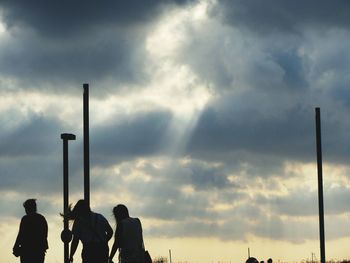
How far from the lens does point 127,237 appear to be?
18656 mm

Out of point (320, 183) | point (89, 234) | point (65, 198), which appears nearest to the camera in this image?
point (89, 234)

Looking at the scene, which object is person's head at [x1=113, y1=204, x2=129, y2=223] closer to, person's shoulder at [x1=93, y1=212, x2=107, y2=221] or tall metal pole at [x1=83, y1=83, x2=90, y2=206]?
person's shoulder at [x1=93, y1=212, x2=107, y2=221]

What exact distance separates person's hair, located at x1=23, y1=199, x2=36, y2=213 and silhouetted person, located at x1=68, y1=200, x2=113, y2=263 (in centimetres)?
93

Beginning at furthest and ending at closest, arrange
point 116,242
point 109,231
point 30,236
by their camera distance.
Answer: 1. point 30,236
2. point 109,231
3. point 116,242

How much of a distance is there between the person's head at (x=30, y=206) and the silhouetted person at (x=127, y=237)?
1.77 m

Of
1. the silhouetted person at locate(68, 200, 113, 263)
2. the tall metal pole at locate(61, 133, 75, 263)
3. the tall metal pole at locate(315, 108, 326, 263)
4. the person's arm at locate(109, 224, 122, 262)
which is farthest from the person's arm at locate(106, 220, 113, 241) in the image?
the tall metal pole at locate(315, 108, 326, 263)

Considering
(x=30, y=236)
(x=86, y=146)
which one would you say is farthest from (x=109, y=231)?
(x=86, y=146)

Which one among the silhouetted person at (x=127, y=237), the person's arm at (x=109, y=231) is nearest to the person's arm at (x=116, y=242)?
the silhouetted person at (x=127, y=237)

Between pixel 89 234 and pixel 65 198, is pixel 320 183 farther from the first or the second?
pixel 89 234

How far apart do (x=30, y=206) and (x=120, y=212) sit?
6.32 ft

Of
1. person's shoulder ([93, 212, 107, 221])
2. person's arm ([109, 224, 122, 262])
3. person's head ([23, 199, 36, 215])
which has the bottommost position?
person's arm ([109, 224, 122, 262])

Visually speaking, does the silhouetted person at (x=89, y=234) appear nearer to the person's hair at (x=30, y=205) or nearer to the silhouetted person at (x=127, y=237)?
the silhouetted person at (x=127, y=237)

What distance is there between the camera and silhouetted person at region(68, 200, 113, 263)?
741 inches

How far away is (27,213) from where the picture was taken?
19.5 metres
